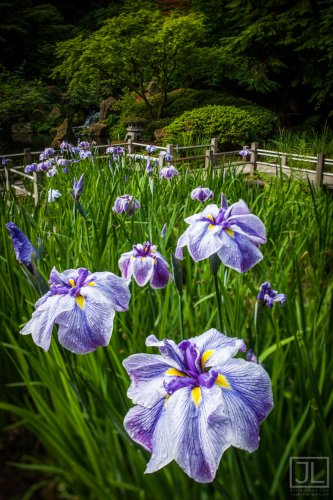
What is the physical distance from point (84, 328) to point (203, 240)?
1.14 ft

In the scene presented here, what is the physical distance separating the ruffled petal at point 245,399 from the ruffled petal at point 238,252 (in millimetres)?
351

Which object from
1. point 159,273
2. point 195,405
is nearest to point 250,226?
point 159,273

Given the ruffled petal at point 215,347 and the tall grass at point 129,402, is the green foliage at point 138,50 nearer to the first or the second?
the tall grass at point 129,402

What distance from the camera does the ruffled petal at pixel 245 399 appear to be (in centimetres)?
55

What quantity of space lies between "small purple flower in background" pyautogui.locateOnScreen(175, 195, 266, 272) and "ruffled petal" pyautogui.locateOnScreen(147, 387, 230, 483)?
15.8 inches

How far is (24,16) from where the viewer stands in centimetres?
1812

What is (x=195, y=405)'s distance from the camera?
1.83 ft

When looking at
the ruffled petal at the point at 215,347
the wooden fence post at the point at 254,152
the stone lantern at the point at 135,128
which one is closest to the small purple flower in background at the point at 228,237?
the ruffled petal at the point at 215,347

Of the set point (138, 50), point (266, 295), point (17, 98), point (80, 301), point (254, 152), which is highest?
point (138, 50)

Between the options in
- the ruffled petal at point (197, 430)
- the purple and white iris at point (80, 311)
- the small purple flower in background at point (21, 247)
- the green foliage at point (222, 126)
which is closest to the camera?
the ruffled petal at point (197, 430)

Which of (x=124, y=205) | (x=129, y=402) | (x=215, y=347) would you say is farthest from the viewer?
(x=124, y=205)

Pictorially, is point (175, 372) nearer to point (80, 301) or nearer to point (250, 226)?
point (80, 301)

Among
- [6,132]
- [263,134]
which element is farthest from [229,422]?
[6,132]

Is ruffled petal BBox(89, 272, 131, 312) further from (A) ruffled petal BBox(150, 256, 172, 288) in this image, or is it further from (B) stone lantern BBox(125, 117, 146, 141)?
(B) stone lantern BBox(125, 117, 146, 141)
